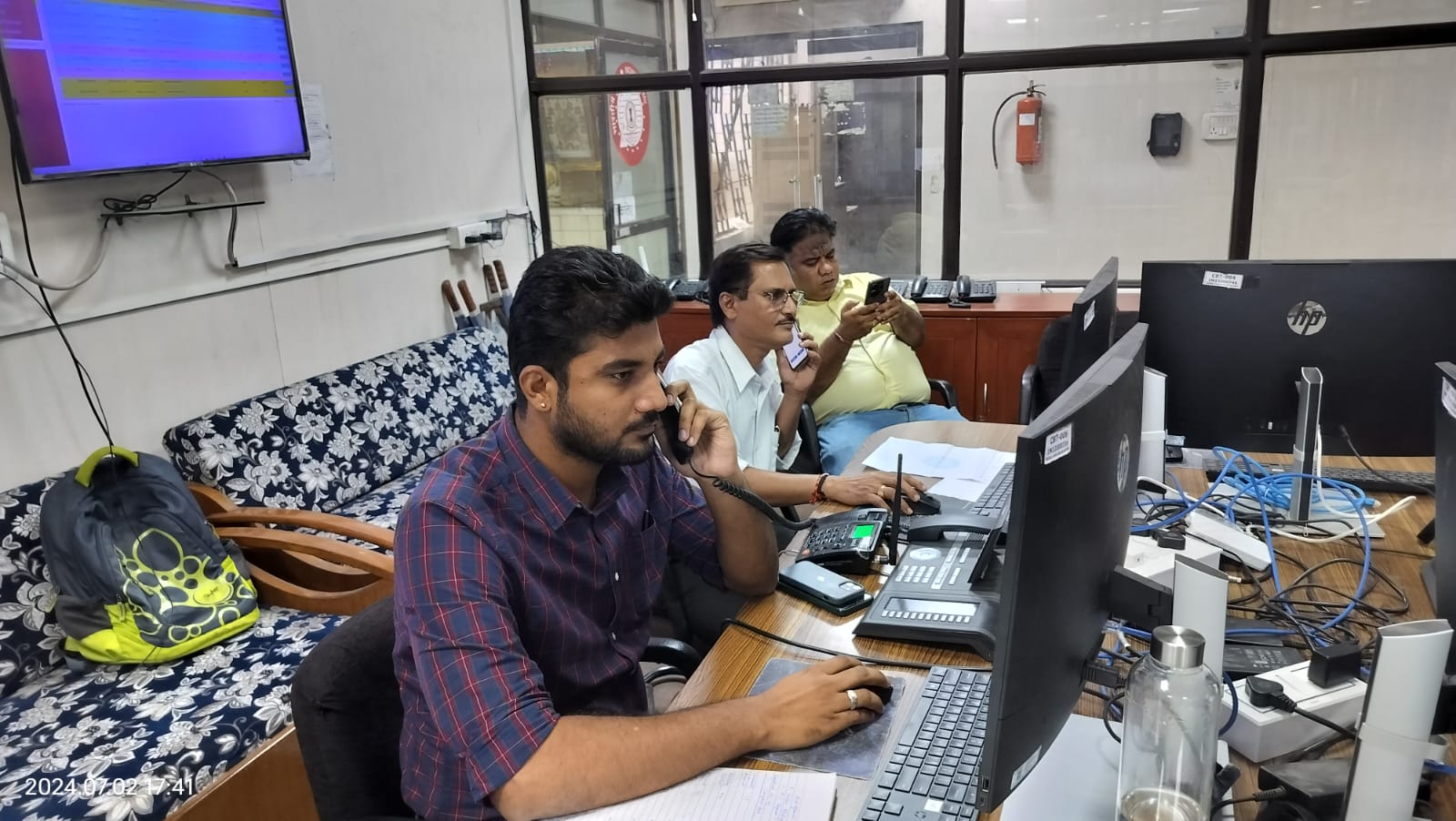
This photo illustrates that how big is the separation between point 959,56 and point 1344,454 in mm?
2640

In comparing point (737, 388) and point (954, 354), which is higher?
point (737, 388)

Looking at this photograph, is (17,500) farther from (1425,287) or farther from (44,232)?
(1425,287)

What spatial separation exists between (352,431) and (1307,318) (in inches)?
104

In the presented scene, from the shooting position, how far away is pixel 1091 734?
3.61 ft

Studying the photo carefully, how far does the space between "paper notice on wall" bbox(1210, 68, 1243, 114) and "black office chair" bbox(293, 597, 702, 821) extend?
12.2ft

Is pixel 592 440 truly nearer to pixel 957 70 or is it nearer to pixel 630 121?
pixel 957 70

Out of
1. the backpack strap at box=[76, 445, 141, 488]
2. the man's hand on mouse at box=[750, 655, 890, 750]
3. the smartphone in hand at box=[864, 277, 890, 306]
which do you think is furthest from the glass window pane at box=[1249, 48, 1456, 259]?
the backpack strap at box=[76, 445, 141, 488]

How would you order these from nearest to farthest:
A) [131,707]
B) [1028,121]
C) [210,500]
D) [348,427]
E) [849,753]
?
[849,753] < [131,707] < [210,500] < [348,427] < [1028,121]

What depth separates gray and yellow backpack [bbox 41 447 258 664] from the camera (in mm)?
2127

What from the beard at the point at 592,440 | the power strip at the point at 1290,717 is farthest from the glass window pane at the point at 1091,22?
the power strip at the point at 1290,717

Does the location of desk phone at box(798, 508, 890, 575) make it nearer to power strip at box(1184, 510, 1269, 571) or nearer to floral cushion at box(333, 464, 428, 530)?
power strip at box(1184, 510, 1269, 571)

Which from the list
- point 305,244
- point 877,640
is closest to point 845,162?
point 305,244

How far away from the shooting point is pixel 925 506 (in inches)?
72.3
